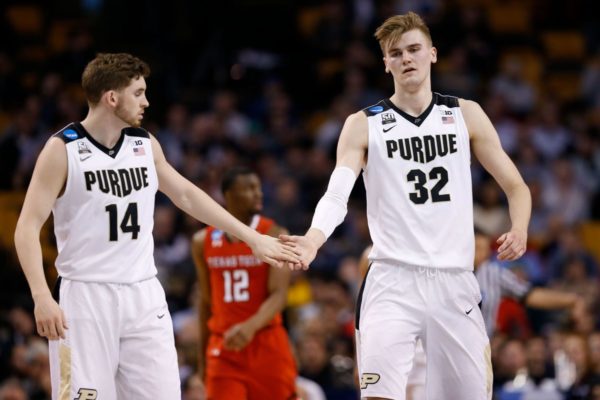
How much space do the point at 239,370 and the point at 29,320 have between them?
5018mm

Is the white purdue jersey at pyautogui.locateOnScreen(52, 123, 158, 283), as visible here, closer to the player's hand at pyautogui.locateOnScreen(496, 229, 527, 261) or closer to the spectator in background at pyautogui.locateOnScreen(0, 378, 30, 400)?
the player's hand at pyautogui.locateOnScreen(496, 229, 527, 261)

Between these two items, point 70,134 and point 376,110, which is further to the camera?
point 376,110

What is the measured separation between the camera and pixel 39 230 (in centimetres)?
752

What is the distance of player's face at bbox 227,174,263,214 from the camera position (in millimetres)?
9758

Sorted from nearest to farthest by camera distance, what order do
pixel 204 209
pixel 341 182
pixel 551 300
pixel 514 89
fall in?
pixel 341 182 < pixel 204 209 < pixel 551 300 < pixel 514 89

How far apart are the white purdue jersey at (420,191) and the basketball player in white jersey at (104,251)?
0.69 metres

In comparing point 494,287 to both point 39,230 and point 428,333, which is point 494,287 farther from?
point 39,230

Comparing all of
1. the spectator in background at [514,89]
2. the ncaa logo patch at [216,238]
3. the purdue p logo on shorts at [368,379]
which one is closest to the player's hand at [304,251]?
the purdue p logo on shorts at [368,379]

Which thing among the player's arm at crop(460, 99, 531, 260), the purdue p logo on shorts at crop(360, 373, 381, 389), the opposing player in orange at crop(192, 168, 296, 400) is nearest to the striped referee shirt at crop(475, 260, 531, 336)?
the opposing player in orange at crop(192, 168, 296, 400)

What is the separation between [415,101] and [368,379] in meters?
1.83

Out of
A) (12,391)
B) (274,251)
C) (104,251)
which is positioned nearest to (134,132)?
(104,251)

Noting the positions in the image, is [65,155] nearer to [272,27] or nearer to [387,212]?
[387,212]

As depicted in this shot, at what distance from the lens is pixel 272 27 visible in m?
19.9

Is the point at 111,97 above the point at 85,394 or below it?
above
